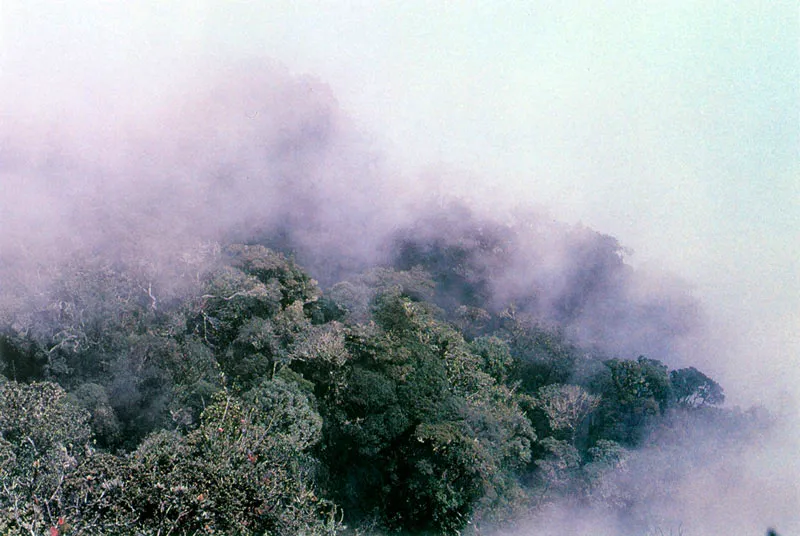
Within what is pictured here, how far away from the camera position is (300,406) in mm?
21406

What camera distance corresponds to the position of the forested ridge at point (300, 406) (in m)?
14.4

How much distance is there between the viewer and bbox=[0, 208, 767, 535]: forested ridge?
14398 mm

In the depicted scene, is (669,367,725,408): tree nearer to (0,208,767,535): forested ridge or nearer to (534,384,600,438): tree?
(0,208,767,535): forested ridge

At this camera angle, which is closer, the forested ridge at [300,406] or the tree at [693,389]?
the forested ridge at [300,406]

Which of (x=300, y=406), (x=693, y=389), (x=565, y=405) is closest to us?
(x=300, y=406)

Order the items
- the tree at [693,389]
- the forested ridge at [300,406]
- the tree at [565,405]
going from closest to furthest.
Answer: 1. the forested ridge at [300,406]
2. the tree at [565,405]
3. the tree at [693,389]

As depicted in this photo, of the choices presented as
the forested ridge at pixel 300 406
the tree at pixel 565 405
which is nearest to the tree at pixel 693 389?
the forested ridge at pixel 300 406

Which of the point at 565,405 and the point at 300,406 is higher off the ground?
the point at 565,405

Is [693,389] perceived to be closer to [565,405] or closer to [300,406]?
[565,405]

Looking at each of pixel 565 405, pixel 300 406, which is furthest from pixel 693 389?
pixel 300 406

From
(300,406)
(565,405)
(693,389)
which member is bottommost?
(300,406)

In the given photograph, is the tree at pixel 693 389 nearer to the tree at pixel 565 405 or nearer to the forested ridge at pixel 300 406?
the forested ridge at pixel 300 406

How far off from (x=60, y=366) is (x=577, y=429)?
71.3 feet

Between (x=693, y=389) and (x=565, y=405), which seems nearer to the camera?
(x=565, y=405)
